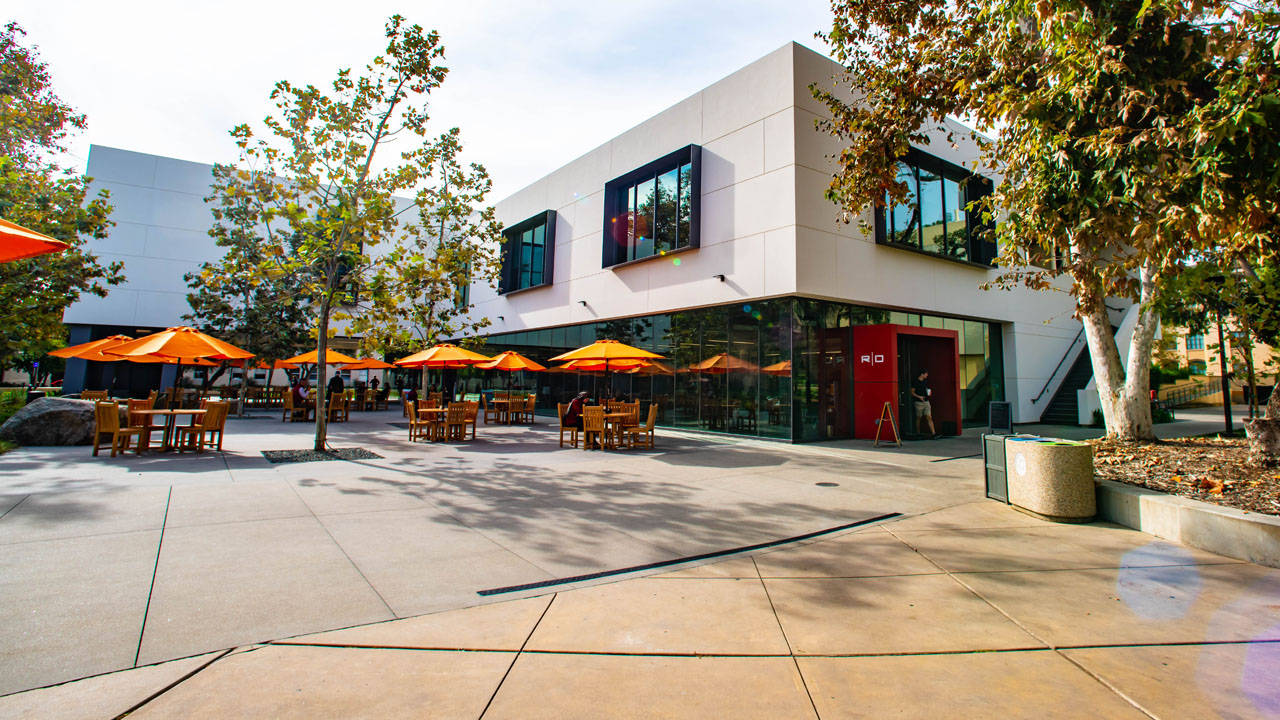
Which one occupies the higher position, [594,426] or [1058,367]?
[1058,367]

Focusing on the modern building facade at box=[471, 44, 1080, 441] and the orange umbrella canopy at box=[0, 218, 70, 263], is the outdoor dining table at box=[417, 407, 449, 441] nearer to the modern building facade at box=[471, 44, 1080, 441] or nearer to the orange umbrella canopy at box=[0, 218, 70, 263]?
the modern building facade at box=[471, 44, 1080, 441]

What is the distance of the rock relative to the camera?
10852 mm

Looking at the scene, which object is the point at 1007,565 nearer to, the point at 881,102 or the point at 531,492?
the point at 531,492

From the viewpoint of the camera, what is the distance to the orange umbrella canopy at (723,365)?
1495cm

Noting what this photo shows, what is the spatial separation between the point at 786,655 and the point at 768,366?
11.7 m

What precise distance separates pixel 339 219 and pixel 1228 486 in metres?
14.1

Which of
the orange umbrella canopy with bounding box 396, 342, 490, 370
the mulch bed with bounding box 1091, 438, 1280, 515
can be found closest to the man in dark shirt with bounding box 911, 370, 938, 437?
the mulch bed with bounding box 1091, 438, 1280, 515

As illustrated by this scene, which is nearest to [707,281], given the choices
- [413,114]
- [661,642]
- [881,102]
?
[881,102]

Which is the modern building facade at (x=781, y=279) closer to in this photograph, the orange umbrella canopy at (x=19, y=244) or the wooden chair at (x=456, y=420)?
the wooden chair at (x=456, y=420)

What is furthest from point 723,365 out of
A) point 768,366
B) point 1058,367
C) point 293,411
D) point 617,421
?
point 1058,367

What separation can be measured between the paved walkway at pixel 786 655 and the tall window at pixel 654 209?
12.9 meters

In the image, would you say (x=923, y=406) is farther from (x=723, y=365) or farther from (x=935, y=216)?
(x=935, y=216)

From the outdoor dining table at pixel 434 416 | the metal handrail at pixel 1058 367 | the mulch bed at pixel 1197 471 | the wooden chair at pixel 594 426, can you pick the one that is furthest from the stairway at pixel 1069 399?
the outdoor dining table at pixel 434 416

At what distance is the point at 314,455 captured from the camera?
1048 cm
